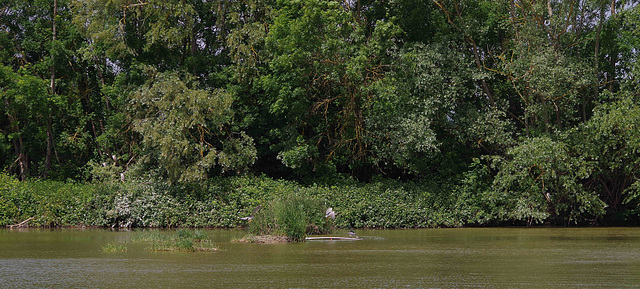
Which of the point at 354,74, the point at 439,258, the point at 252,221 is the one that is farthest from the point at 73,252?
the point at 354,74

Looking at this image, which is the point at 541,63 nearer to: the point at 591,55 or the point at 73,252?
the point at 591,55

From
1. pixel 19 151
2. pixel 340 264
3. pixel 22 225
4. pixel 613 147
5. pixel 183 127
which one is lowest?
pixel 340 264

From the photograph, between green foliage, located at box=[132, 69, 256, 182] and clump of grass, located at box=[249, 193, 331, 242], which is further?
green foliage, located at box=[132, 69, 256, 182]

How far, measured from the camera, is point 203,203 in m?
28.0

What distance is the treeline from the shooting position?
26.7 m

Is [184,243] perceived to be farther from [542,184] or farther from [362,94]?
[542,184]

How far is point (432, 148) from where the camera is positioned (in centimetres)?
2839

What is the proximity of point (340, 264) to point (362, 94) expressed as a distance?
1585 cm

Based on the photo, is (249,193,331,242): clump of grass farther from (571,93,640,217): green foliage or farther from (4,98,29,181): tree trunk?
(4,98,29,181): tree trunk

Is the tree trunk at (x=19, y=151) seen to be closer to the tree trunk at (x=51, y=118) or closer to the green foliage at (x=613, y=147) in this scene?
the tree trunk at (x=51, y=118)

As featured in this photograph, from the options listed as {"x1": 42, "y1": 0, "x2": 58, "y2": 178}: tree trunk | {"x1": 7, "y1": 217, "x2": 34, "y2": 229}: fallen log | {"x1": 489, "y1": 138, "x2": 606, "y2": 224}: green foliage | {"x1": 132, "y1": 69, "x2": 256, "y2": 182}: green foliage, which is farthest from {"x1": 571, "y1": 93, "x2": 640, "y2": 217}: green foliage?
{"x1": 42, "y1": 0, "x2": 58, "y2": 178}: tree trunk

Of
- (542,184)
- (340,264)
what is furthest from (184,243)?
(542,184)

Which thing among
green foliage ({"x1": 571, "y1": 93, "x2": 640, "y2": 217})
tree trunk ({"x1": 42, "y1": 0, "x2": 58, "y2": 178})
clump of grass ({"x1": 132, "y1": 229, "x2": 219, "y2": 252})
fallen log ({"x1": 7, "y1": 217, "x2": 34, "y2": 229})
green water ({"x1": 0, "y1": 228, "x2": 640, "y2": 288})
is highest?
tree trunk ({"x1": 42, "y1": 0, "x2": 58, "y2": 178})

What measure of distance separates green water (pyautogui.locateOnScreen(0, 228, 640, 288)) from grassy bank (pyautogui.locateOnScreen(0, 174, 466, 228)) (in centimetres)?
615
